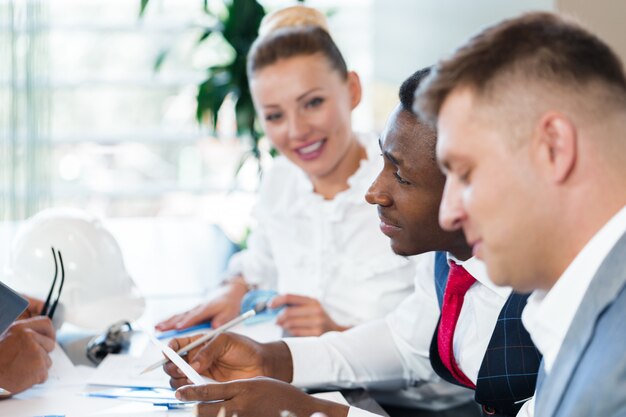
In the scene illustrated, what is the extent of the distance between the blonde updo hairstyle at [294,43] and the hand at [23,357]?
0.98 metres

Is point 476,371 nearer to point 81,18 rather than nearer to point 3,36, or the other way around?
point 3,36

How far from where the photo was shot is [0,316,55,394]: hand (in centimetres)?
153

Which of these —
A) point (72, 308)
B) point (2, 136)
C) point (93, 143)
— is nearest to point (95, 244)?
point (72, 308)

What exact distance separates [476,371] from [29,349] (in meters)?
0.80

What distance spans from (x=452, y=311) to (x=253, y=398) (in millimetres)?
405

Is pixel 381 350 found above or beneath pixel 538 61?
beneath

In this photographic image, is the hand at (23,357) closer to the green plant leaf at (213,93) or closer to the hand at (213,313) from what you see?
the hand at (213,313)

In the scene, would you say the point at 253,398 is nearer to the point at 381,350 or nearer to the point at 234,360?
the point at 234,360

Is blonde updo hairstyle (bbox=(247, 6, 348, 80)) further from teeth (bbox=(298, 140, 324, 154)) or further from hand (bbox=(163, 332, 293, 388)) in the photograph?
hand (bbox=(163, 332, 293, 388))

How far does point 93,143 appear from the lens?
587 cm

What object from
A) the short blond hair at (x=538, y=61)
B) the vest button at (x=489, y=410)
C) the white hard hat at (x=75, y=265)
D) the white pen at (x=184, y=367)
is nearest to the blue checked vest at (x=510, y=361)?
the vest button at (x=489, y=410)

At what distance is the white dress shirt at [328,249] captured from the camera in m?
2.17

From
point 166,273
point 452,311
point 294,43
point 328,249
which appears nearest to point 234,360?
point 452,311

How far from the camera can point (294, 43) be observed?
7.59ft
